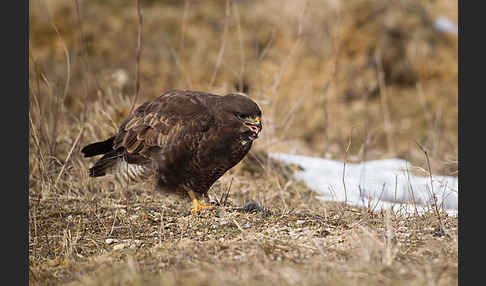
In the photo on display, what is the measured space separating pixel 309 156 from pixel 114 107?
7.98ft

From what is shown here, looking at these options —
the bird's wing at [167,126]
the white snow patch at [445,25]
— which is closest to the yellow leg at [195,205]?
the bird's wing at [167,126]

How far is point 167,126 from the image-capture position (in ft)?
12.6

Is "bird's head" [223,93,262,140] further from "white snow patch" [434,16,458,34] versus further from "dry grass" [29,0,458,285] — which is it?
"white snow patch" [434,16,458,34]

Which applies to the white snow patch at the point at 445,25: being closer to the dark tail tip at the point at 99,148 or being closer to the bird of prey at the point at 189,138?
the bird of prey at the point at 189,138

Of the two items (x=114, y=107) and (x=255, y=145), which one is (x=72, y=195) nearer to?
(x=114, y=107)

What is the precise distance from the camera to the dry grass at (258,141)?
8.72 feet

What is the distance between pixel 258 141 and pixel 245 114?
7.56 feet

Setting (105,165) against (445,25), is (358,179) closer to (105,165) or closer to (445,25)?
(105,165)

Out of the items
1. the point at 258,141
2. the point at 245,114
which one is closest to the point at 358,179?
the point at 258,141

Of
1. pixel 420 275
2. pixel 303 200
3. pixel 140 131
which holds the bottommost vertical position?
pixel 303 200

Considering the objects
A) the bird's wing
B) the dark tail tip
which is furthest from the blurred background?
the bird's wing

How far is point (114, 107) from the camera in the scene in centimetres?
580

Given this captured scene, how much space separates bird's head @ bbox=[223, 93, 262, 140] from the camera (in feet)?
12.0

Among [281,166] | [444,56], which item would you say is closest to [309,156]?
[281,166]
